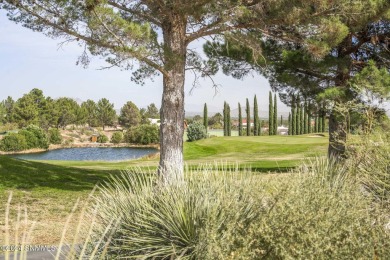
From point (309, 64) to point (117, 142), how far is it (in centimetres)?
5170

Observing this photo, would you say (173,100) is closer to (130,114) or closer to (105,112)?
(130,114)

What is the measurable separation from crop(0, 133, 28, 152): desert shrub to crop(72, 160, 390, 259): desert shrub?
163ft

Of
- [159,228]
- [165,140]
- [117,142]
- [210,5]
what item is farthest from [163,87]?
[117,142]

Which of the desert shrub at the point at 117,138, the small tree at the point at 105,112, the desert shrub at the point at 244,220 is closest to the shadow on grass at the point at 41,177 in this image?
the desert shrub at the point at 244,220

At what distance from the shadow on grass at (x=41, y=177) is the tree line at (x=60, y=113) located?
51.3 meters

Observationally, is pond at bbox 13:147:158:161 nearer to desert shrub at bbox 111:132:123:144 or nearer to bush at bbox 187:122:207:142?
bush at bbox 187:122:207:142

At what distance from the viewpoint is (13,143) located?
169ft

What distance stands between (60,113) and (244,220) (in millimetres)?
74961

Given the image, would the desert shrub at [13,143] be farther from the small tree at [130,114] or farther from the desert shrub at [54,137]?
the small tree at [130,114]

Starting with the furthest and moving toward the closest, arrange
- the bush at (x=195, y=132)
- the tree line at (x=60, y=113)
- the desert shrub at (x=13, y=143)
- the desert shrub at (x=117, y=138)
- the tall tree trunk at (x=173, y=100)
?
1. the tree line at (x=60, y=113)
2. the desert shrub at (x=117, y=138)
3. the desert shrub at (x=13, y=143)
4. the bush at (x=195, y=132)
5. the tall tree trunk at (x=173, y=100)

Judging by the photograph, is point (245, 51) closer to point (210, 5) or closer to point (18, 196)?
point (210, 5)

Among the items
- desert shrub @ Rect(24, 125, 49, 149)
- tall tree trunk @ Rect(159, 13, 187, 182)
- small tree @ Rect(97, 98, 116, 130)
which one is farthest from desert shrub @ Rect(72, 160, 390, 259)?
small tree @ Rect(97, 98, 116, 130)

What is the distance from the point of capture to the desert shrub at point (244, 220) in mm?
3842

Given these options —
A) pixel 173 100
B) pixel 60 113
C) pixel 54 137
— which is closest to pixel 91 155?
pixel 54 137
